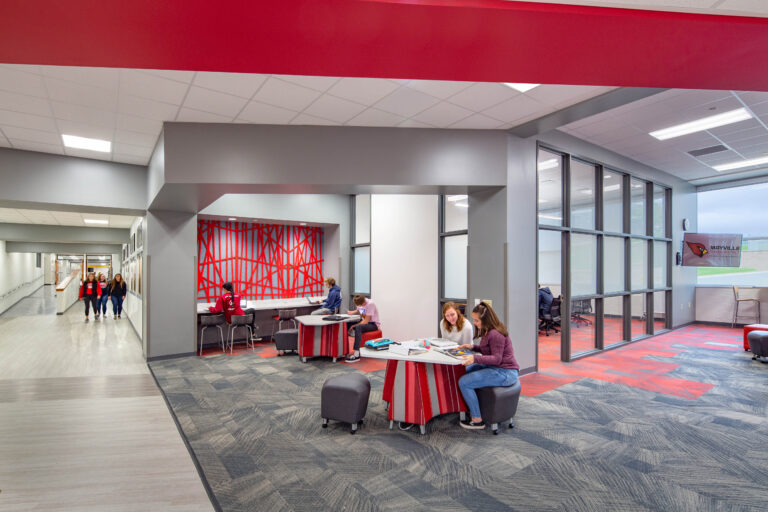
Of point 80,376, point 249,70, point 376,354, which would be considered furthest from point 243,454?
point 80,376

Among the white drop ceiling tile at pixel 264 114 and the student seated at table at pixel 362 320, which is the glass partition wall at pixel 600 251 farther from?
the white drop ceiling tile at pixel 264 114

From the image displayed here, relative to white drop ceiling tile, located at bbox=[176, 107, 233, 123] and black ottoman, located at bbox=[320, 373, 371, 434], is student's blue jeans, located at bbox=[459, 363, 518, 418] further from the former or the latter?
white drop ceiling tile, located at bbox=[176, 107, 233, 123]

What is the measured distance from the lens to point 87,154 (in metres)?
6.30

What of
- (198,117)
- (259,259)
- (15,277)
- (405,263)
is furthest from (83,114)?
(15,277)

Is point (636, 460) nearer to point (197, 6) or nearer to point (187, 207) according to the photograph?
point (197, 6)

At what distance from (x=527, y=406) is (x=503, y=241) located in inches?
84.2

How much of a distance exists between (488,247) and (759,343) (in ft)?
15.6

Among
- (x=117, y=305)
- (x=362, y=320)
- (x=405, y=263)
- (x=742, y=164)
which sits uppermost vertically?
(x=742, y=164)

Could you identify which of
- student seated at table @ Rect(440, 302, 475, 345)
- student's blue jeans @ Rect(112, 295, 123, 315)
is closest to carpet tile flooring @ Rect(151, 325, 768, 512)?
student seated at table @ Rect(440, 302, 475, 345)

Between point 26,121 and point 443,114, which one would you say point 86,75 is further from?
point 443,114

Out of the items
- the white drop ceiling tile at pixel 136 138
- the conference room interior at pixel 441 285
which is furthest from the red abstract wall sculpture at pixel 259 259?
the white drop ceiling tile at pixel 136 138

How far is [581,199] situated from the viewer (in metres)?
7.08

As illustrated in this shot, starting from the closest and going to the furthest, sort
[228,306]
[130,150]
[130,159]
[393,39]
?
[393,39] → [130,150] → [130,159] → [228,306]

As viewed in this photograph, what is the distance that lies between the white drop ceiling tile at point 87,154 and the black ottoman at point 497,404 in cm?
655
